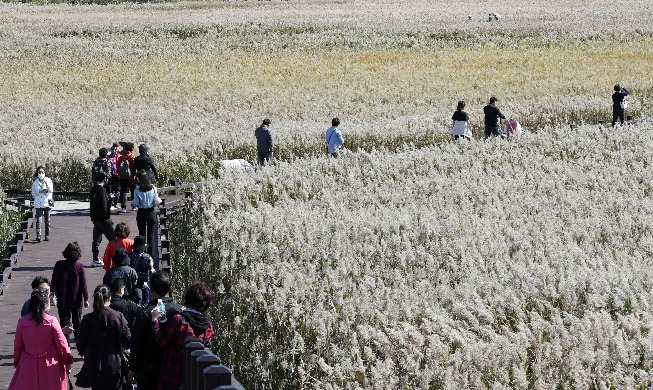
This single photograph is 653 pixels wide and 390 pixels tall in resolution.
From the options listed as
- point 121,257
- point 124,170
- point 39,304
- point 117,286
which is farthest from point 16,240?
point 39,304

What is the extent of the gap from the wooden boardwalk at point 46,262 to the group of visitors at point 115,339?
2.25 m

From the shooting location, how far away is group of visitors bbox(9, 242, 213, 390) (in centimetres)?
1011

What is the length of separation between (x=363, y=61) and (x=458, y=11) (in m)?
49.4

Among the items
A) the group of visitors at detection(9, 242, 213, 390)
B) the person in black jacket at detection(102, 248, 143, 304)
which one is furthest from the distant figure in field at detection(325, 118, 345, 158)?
the group of visitors at detection(9, 242, 213, 390)

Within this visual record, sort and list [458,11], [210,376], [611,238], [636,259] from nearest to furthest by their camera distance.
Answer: [210,376]
[636,259]
[611,238]
[458,11]

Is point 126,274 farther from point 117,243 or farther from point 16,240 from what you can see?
point 16,240

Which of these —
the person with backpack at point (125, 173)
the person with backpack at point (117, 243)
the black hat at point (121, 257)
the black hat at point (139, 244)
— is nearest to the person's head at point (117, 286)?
the black hat at point (121, 257)

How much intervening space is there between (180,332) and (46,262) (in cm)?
1024

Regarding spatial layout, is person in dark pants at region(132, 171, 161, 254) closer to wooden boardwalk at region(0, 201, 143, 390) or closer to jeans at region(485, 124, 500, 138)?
wooden boardwalk at region(0, 201, 143, 390)

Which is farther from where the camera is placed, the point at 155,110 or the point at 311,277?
the point at 155,110

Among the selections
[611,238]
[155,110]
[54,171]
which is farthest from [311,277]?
[155,110]

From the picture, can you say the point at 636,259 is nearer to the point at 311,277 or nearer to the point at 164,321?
the point at 311,277

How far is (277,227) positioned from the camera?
16984 millimetres

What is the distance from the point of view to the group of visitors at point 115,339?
33.2ft
